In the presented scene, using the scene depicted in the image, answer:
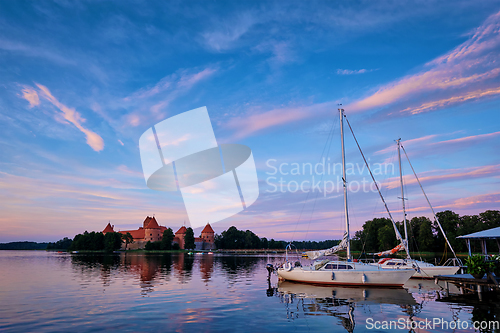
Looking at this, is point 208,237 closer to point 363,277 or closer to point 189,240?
point 189,240

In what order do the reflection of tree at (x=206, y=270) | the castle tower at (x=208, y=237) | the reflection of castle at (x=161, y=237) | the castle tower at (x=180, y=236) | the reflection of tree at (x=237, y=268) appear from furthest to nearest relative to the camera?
1. the castle tower at (x=180, y=236)
2. the castle tower at (x=208, y=237)
3. the reflection of castle at (x=161, y=237)
4. the reflection of tree at (x=237, y=268)
5. the reflection of tree at (x=206, y=270)

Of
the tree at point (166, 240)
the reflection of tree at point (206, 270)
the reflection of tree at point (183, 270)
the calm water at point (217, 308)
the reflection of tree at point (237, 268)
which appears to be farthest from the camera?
the tree at point (166, 240)

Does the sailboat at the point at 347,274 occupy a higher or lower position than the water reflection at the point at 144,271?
higher

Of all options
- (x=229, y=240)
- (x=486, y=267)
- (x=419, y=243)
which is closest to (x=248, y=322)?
(x=486, y=267)

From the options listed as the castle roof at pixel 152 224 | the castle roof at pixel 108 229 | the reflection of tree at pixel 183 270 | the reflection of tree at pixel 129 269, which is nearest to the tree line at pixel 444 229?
the reflection of tree at pixel 183 270

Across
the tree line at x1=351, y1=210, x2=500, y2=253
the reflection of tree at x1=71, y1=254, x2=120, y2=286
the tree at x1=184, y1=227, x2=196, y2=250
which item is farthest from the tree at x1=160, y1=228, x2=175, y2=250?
the tree line at x1=351, y1=210, x2=500, y2=253

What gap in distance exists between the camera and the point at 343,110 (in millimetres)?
34312

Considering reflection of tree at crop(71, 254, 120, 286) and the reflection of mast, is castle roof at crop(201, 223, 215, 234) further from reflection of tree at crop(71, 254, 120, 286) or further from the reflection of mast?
the reflection of mast

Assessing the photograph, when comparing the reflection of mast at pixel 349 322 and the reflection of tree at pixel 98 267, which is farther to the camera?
the reflection of tree at pixel 98 267

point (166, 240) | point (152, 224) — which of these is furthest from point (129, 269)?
point (152, 224)

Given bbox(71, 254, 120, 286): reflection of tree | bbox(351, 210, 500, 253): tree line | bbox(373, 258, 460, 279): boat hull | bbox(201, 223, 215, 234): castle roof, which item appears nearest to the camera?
bbox(373, 258, 460, 279): boat hull

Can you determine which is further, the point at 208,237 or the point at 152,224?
the point at 152,224

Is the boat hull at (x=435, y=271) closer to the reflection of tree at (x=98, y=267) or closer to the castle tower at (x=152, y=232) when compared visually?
the reflection of tree at (x=98, y=267)

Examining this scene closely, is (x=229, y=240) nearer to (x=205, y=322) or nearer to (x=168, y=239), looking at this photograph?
(x=168, y=239)
